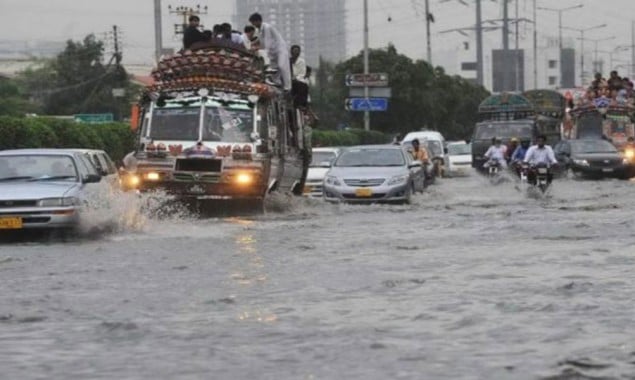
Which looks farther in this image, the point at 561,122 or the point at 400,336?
the point at 561,122

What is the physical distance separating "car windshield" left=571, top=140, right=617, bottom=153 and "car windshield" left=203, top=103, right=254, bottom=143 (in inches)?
784

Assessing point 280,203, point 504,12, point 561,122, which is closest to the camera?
point 280,203

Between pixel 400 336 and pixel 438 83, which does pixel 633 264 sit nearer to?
pixel 400 336

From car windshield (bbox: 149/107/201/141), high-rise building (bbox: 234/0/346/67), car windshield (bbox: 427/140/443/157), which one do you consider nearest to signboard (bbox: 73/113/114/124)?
car windshield (bbox: 427/140/443/157)

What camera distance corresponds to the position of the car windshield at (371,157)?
1029 inches

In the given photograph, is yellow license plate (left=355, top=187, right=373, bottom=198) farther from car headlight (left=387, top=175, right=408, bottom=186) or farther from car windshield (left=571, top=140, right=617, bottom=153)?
car windshield (left=571, top=140, right=617, bottom=153)

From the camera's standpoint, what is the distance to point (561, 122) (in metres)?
48.1

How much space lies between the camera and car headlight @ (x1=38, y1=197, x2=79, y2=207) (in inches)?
631

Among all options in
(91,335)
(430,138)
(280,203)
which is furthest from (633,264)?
(430,138)

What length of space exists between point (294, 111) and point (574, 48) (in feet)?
470

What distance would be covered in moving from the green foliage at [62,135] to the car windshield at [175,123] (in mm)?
7372

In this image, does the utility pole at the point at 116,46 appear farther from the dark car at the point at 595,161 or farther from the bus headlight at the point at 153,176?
the bus headlight at the point at 153,176

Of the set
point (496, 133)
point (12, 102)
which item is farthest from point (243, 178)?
point (12, 102)

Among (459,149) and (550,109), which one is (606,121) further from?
(459,149)
